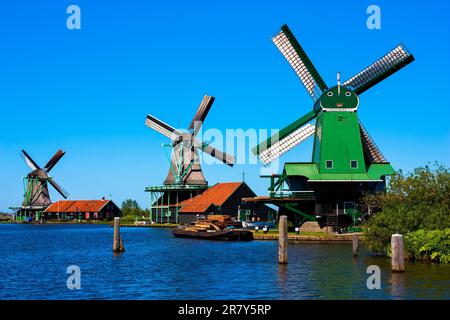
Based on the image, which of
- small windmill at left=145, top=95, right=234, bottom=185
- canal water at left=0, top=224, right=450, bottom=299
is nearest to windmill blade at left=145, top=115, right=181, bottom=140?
small windmill at left=145, top=95, right=234, bottom=185

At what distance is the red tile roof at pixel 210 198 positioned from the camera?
91.5m

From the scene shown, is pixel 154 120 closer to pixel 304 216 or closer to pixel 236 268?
pixel 304 216

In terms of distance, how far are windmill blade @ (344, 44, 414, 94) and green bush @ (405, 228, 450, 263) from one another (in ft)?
98.2

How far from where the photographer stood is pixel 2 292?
25625mm

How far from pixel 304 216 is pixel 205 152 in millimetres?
40571

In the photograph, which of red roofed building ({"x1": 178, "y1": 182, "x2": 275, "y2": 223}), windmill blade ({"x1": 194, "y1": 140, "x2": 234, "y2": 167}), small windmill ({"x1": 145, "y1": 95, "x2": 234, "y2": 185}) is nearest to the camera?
red roofed building ({"x1": 178, "y1": 182, "x2": 275, "y2": 223})

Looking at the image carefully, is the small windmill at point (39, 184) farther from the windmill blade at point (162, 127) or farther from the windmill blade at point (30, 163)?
the windmill blade at point (162, 127)

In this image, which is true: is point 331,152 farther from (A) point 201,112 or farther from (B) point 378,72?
(A) point 201,112

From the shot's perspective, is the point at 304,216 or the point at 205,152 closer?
the point at 304,216

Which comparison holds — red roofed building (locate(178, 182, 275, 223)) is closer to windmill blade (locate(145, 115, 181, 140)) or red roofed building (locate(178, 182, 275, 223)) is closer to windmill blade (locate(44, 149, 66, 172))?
windmill blade (locate(145, 115, 181, 140))

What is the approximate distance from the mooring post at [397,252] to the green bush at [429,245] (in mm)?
5353

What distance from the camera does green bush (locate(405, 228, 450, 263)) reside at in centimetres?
3375

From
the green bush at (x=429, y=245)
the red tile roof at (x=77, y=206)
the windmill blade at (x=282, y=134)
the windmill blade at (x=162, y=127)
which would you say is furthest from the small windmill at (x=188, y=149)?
the green bush at (x=429, y=245)
